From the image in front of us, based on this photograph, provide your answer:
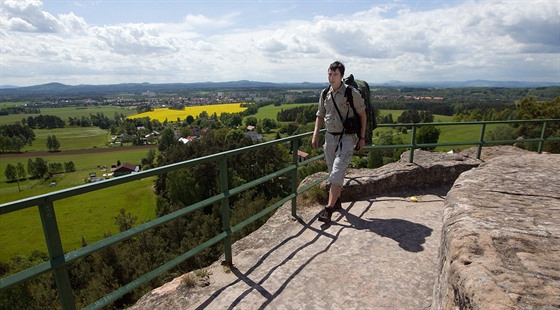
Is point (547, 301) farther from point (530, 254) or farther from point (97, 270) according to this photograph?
point (97, 270)

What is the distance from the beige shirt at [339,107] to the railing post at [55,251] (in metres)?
3.51

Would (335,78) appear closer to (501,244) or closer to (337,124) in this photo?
(337,124)

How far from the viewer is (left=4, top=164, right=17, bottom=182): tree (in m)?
67.4

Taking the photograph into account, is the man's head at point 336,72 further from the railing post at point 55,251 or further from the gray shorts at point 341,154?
the railing post at point 55,251

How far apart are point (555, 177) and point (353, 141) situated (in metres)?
2.28

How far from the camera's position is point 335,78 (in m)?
4.43

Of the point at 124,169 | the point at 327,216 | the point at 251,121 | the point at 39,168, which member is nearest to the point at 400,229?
the point at 327,216

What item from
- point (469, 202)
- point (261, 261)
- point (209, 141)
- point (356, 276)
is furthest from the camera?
point (209, 141)

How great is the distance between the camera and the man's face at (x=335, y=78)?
4.41 meters

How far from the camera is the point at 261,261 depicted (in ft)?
13.4

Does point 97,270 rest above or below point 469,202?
below

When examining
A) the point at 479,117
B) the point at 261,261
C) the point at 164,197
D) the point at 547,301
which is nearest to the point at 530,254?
the point at 547,301

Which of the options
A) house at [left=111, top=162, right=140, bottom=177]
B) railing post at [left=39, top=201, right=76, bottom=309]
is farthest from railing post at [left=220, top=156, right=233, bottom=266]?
house at [left=111, top=162, right=140, bottom=177]

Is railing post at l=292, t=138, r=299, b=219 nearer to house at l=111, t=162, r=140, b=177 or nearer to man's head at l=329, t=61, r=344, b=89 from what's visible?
man's head at l=329, t=61, r=344, b=89
